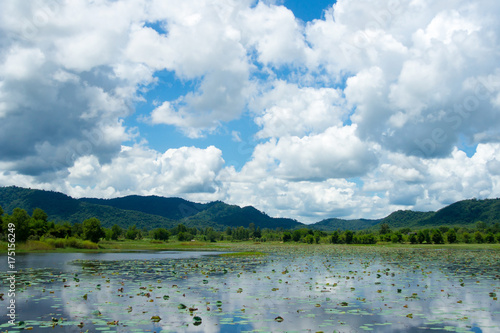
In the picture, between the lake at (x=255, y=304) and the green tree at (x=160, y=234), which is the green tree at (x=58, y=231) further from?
the lake at (x=255, y=304)

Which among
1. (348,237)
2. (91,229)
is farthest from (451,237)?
(91,229)

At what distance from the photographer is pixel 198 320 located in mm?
16516

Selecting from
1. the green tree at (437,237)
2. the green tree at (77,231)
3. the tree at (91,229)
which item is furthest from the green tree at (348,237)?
the tree at (91,229)

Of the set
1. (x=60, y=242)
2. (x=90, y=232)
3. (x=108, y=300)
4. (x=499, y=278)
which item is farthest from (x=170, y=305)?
(x=90, y=232)

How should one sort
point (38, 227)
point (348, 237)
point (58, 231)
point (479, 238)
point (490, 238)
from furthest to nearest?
point (348, 237)
point (479, 238)
point (490, 238)
point (58, 231)
point (38, 227)

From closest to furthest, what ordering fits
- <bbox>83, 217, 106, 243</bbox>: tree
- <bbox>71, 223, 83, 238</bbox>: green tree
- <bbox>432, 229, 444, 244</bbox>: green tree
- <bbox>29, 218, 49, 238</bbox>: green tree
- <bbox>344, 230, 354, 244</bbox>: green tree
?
<bbox>83, 217, 106, 243</bbox>: tree
<bbox>29, 218, 49, 238</bbox>: green tree
<bbox>71, 223, 83, 238</bbox>: green tree
<bbox>432, 229, 444, 244</bbox>: green tree
<bbox>344, 230, 354, 244</bbox>: green tree

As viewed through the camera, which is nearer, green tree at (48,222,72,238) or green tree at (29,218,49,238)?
green tree at (29,218,49,238)

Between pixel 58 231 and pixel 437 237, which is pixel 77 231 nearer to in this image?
pixel 58 231

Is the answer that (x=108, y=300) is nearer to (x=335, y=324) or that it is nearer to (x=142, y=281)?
(x=142, y=281)

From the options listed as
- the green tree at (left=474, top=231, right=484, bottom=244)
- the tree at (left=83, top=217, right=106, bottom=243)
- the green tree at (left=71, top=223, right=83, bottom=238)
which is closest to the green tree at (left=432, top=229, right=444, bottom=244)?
the green tree at (left=474, top=231, right=484, bottom=244)

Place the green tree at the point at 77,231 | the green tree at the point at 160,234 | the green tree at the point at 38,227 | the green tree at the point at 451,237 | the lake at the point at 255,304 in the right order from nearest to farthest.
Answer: the lake at the point at 255,304
the green tree at the point at 38,227
the green tree at the point at 77,231
the green tree at the point at 451,237
the green tree at the point at 160,234

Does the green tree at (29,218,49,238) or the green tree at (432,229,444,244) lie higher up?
the green tree at (29,218,49,238)

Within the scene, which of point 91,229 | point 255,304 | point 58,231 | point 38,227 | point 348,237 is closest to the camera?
point 255,304

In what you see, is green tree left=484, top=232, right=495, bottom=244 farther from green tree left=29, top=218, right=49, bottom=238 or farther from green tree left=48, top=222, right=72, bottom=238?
green tree left=29, top=218, right=49, bottom=238
